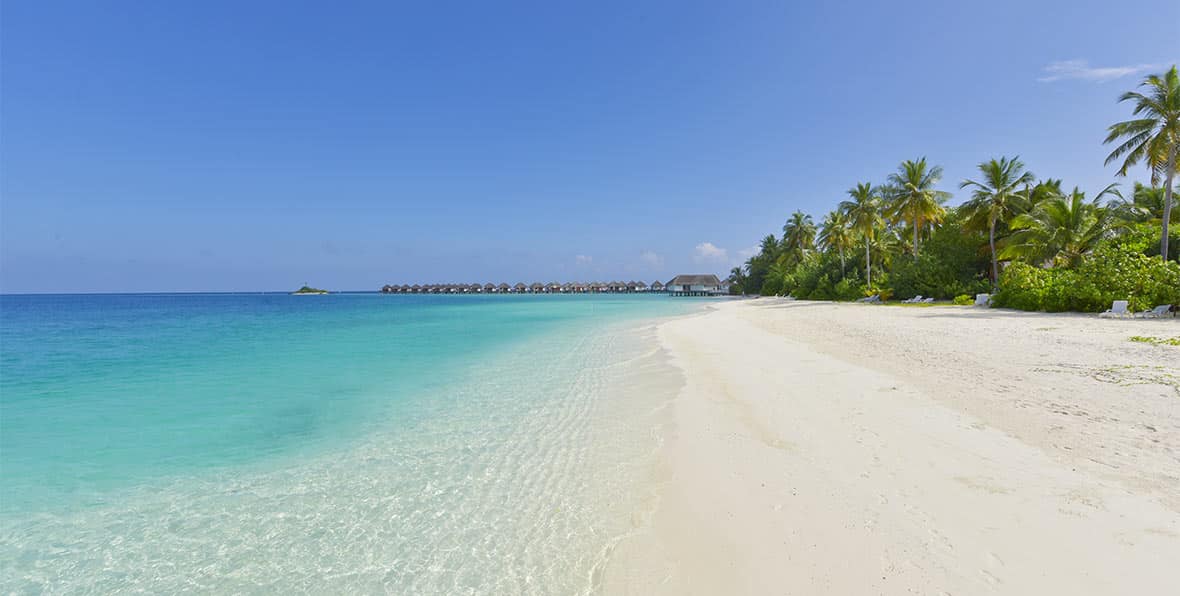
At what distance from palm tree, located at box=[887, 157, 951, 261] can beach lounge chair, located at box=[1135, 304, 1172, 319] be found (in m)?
20.2

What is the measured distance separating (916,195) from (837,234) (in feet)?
33.6

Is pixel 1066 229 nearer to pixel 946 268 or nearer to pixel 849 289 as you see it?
pixel 946 268

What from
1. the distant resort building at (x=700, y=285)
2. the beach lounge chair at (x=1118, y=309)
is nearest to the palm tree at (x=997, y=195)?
the beach lounge chair at (x=1118, y=309)

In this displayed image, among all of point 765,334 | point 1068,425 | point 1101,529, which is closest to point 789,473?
point 1101,529

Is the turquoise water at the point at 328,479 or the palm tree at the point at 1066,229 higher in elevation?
the palm tree at the point at 1066,229

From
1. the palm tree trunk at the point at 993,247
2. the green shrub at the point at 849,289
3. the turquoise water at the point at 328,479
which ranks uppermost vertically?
the palm tree trunk at the point at 993,247

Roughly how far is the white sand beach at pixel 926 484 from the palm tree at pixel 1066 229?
21.6 metres

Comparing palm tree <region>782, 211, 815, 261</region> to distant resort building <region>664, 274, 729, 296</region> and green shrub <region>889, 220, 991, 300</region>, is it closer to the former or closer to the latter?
green shrub <region>889, 220, 991, 300</region>

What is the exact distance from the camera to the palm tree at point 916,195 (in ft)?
110

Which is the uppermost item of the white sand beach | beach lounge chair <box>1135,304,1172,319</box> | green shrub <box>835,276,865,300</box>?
green shrub <box>835,276,865,300</box>

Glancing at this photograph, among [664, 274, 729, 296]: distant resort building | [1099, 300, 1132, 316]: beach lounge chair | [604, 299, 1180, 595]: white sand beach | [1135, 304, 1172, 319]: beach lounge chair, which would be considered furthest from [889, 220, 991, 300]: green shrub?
[664, 274, 729, 296]: distant resort building

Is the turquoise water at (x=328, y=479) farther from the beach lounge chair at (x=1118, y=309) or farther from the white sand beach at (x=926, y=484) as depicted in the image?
the beach lounge chair at (x=1118, y=309)

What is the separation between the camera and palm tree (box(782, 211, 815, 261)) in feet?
196

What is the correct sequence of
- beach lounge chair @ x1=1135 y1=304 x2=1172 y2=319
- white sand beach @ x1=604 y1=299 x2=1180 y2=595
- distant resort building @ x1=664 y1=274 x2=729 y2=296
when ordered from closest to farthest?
white sand beach @ x1=604 y1=299 x2=1180 y2=595, beach lounge chair @ x1=1135 y1=304 x2=1172 y2=319, distant resort building @ x1=664 y1=274 x2=729 y2=296
